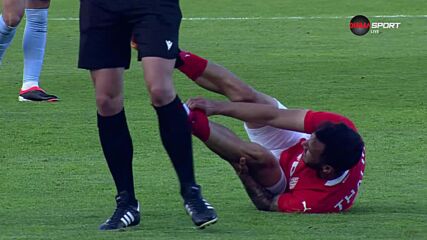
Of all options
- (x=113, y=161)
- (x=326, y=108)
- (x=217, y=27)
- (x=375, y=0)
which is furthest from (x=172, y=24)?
(x=375, y=0)

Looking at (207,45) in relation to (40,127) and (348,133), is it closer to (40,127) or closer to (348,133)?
(40,127)

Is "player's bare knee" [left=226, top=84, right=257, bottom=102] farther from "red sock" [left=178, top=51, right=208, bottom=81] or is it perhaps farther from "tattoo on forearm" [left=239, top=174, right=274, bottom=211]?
"tattoo on forearm" [left=239, top=174, right=274, bottom=211]

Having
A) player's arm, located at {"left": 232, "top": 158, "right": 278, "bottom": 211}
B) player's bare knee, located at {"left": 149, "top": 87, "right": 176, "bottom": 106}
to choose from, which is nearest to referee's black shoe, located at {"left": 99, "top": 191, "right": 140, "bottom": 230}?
player's bare knee, located at {"left": 149, "top": 87, "right": 176, "bottom": 106}

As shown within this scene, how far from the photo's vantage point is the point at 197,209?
20.2 feet

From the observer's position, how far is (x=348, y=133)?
677 centimetres

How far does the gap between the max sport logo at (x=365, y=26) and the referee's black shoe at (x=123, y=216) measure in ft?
37.9

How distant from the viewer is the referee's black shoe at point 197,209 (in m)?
6.13

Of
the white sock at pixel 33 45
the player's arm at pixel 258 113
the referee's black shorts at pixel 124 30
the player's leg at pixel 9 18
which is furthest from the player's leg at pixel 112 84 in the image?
the white sock at pixel 33 45

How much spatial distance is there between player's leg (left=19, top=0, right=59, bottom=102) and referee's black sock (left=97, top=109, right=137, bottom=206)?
528 centimetres

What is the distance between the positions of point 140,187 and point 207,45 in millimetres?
8808

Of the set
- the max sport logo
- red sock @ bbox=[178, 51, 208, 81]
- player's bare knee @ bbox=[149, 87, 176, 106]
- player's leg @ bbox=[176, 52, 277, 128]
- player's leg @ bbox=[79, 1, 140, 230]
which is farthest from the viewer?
the max sport logo

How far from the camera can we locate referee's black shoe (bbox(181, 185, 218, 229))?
20.1 ft

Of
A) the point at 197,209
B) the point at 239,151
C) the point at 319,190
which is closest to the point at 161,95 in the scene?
the point at 197,209

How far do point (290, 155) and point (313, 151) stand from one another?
0.43m
